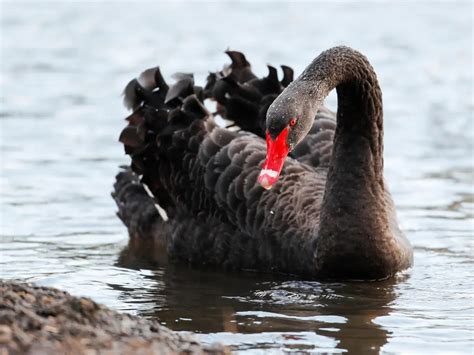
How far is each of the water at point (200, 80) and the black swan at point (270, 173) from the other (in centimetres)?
18

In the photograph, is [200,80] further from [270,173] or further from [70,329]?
[70,329]

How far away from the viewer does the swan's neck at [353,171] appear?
265 inches

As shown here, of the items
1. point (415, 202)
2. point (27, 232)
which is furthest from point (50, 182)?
point (415, 202)

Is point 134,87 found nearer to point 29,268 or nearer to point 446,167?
point 29,268

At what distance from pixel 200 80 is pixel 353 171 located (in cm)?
634

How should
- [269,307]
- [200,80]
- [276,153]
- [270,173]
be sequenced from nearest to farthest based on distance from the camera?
1. [270,173]
2. [276,153]
3. [269,307]
4. [200,80]

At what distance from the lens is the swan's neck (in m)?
6.72

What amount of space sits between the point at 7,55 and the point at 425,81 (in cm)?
500

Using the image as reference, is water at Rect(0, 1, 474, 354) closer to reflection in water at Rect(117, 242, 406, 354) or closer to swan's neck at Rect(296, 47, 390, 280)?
reflection in water at Rect(117, 242, 406, 354)

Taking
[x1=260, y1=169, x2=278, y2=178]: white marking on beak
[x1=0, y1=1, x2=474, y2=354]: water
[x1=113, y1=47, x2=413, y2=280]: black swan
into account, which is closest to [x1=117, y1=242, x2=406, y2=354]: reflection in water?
[x1=0, y1=1, x2=474, y2=354]: water

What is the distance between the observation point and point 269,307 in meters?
6.24

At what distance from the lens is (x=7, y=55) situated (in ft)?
47.4

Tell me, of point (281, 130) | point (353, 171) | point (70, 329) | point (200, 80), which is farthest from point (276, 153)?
point (200, 80)

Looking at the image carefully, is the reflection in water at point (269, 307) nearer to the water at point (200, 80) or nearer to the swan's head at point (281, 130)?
the water at point (200, 80)
